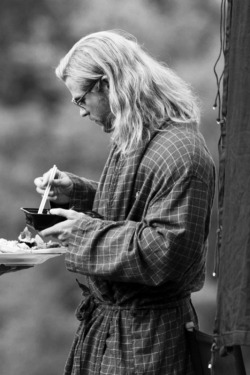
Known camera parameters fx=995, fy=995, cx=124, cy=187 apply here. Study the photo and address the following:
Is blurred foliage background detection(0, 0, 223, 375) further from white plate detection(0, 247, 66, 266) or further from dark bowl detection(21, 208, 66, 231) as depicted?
dark bowl detection(21, 208, 66, 231)

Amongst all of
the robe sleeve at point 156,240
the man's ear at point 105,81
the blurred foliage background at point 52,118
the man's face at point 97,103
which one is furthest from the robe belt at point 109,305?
the blurred foliage background at point 52,118

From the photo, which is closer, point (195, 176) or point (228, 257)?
point (228, 257)

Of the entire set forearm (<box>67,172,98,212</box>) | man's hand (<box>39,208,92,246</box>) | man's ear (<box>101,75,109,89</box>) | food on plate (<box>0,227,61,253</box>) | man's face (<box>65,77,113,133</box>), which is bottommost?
Result: food on plate (<box>0,227,61,253</box>)

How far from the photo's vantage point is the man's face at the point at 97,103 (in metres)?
2.95

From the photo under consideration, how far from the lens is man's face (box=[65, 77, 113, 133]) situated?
295cm

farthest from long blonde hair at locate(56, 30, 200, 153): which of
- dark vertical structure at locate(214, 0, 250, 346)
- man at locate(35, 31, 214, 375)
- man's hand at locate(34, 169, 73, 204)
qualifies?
dark vertical structure at locate(214, 0, 250, 346)

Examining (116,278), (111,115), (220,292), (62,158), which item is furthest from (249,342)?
(62,158)

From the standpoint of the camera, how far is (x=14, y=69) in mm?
4301

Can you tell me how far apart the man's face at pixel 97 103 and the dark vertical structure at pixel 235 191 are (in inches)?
30.4

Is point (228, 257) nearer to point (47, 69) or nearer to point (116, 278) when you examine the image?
point (116, 278)

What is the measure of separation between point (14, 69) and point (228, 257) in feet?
7.54

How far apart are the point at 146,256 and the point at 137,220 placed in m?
0.18

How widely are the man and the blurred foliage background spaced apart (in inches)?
48.7

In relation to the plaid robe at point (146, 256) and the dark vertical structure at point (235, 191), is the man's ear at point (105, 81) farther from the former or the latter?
the dark vertical structure at point (235, 191)
